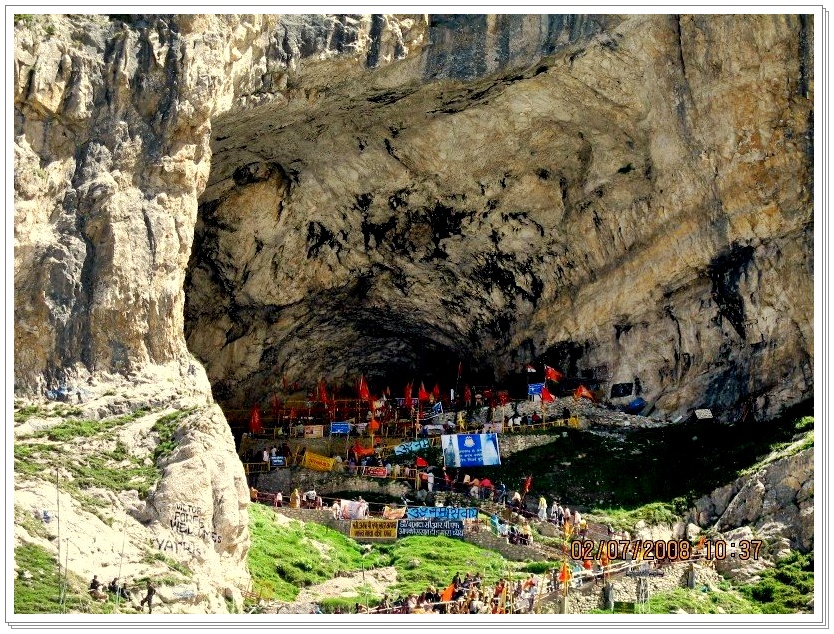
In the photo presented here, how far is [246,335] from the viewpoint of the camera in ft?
210

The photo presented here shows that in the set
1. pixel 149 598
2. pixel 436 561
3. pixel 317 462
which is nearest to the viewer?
pixel 149 598

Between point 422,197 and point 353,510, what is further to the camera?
point 422,197

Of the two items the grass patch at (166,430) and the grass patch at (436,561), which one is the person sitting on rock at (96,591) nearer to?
the grass patch at (166,430)

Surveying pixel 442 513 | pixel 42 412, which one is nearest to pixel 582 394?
pixel 442 513

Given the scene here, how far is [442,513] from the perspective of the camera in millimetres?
51000

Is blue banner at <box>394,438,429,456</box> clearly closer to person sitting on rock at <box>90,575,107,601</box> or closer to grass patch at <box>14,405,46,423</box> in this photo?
grass patch at <box>14,405,46,423</box>

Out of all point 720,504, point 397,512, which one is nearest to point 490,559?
point 397,512

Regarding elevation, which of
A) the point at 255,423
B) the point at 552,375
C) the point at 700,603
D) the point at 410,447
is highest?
the point at 552,375

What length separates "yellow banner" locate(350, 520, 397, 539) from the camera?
164ft

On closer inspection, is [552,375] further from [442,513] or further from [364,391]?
[442,513]

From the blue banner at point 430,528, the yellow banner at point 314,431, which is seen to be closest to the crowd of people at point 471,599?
the blue banner at point 430,528

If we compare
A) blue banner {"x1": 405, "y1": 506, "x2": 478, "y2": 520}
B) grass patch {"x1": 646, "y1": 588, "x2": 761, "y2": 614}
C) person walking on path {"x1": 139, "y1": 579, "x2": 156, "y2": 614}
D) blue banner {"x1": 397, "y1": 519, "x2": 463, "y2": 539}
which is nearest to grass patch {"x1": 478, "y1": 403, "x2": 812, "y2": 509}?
blue banner {"x1": 405, "y1": 506, "x2": 478, "y2": 520}

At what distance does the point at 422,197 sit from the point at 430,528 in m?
14.0
